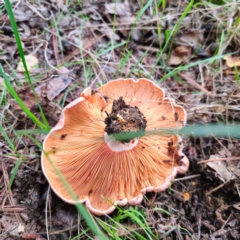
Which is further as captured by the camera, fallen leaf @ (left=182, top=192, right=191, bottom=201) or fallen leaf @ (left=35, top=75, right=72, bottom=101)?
fallen leaf @ (left=35, top=75, right=72, bottom=101)

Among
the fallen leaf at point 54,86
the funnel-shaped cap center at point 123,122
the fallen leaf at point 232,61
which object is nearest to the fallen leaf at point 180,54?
the fallen leaf at point 232,61

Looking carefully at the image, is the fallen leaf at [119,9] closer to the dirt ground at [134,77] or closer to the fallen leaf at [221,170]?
the dirt ground at [134,77]

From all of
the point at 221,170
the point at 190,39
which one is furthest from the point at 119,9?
the point at 221,170

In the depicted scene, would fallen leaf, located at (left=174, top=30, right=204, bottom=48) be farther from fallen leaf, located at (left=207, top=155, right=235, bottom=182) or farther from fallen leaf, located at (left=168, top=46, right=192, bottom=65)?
fallen leaf, located at (left=207, top=155, right=235, bottom=182)

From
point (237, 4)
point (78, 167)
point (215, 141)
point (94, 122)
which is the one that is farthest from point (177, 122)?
point (237, 4)

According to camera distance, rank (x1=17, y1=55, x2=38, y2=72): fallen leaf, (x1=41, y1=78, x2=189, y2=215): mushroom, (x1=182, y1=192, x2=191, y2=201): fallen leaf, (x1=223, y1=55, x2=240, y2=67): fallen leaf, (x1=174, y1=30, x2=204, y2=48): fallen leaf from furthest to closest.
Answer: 1. (x1=174, y1=30, x2=204, y2=48): fallen leaf
2. (x1=223, y1=55, x2=240, y2=67): fallen leaf
3. (x1=17, y1=55, x2=38, y2=72): fallen leaf
4. (x1=182, y1=192, x2=191, y2=201): fallen leaf
5. (x1=41, y1=78, x2=189, y2=215): mushroom

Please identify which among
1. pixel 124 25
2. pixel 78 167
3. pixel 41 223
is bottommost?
pixel 41 223

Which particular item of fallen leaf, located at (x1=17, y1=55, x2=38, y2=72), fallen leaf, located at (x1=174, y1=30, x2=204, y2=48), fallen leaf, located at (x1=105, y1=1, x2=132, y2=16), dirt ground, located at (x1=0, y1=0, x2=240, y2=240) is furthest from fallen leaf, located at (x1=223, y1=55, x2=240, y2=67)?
fallen leaf, located at (x1=17, y1=55, x2=38, y2=72)

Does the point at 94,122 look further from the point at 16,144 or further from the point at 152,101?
the point at 16,144
